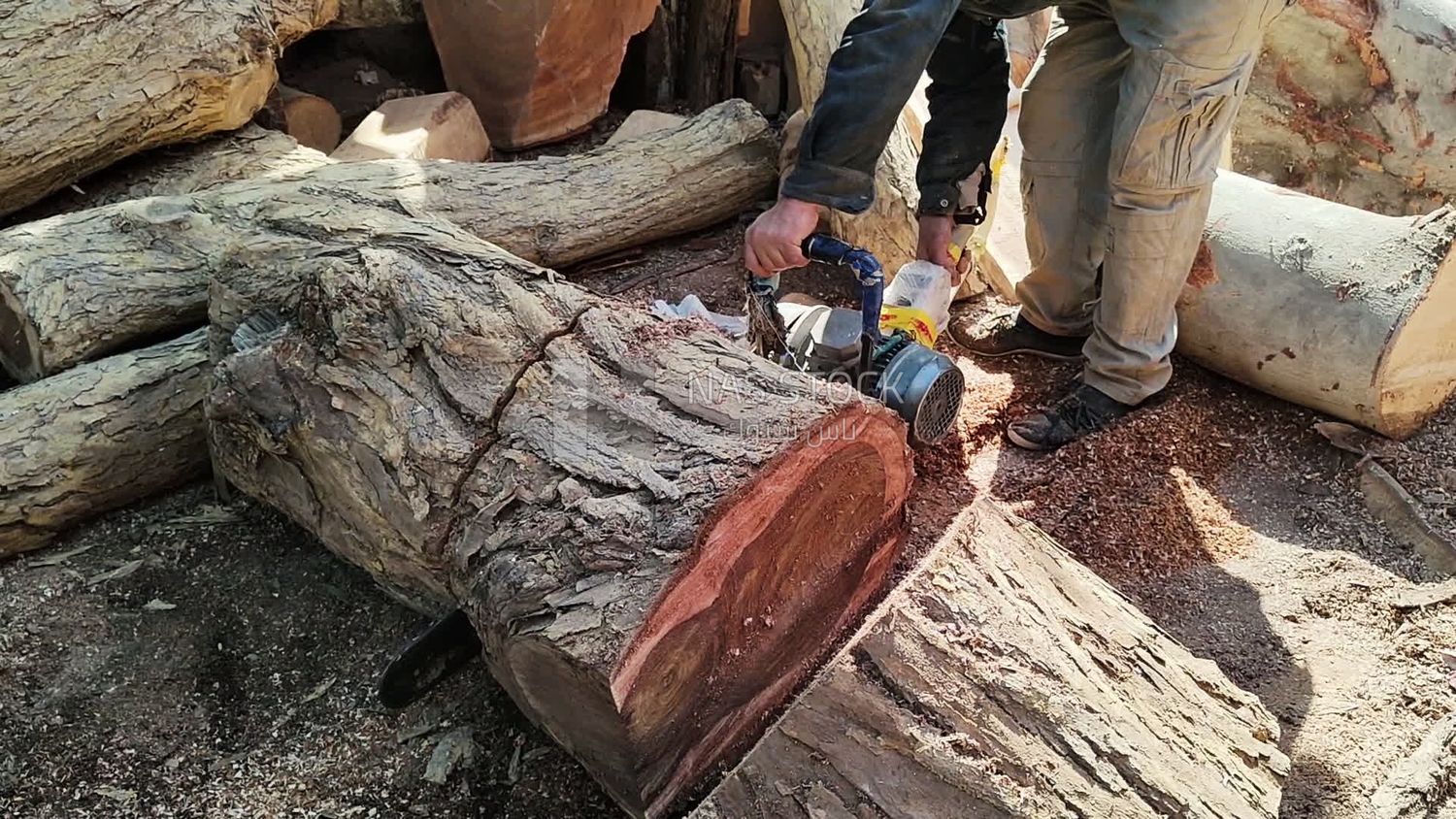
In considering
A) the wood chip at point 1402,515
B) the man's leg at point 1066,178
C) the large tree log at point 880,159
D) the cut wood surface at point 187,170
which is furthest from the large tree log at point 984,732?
the cut wood surface at point 187,170

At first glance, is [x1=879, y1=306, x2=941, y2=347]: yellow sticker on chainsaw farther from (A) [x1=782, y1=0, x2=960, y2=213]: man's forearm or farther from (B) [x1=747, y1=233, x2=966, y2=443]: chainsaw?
(A) [x1=782, y1=0, x2=960, y2=213]: man's forearm

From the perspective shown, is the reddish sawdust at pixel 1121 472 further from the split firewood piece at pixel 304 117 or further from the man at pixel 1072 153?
the split firewood piece at pixel 304 117

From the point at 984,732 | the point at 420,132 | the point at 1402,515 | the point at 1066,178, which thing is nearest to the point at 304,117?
the point at 420,132

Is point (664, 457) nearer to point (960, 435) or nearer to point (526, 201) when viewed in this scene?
point (960, 435)

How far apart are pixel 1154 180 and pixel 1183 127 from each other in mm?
138

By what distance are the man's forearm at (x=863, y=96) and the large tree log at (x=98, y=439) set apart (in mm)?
1535

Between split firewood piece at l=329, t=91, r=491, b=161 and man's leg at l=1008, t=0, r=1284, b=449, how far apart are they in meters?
2.21

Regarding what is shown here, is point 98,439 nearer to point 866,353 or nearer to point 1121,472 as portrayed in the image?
point 866,353

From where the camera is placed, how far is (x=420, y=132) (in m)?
3.69

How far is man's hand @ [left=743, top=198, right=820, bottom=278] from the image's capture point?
2.11 meters

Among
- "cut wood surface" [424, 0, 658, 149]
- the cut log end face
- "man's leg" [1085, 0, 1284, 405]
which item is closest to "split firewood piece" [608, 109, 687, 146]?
"cut wood surface" [424, 0, 658, 149]

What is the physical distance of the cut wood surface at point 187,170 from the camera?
3.10 meters

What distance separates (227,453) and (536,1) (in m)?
2.23

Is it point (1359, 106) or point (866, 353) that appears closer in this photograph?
point (866, 353)
